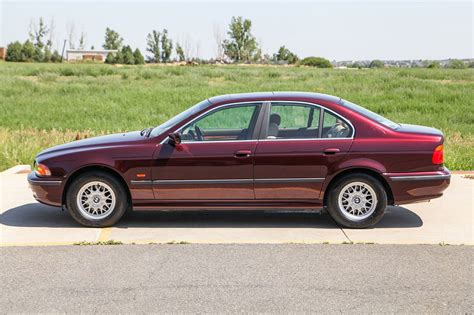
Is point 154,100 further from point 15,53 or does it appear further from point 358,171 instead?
point 15,53

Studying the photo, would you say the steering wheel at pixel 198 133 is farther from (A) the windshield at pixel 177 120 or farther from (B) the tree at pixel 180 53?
(B) the tree at pixel 180 53

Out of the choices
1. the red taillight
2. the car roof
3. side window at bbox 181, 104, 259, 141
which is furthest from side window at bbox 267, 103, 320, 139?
the red taillight

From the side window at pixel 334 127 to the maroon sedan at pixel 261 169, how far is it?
12 millimetres

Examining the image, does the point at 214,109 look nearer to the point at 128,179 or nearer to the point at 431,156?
the point at 128,179

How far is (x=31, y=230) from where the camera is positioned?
7.13 metres

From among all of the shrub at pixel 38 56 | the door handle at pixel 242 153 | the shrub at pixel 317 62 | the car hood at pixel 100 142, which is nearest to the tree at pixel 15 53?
the shrub at pixel 38 56

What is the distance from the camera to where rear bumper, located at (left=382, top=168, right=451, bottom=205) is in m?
6.99

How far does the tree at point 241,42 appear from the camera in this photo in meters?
91.0

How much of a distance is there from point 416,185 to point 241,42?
286ft

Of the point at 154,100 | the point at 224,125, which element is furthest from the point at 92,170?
the point at 154,100

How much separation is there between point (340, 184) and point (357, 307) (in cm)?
247

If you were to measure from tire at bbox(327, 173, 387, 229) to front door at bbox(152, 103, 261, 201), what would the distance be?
97 centimetres

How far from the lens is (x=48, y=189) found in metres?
7.19

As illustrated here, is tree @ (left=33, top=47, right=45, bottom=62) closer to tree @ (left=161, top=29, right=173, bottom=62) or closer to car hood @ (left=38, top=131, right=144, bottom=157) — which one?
tree @ (left=161, top=29, right=173, bottom=62)
